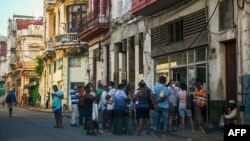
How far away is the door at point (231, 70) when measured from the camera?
1584 cm

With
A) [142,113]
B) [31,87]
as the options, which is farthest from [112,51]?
[31,87]

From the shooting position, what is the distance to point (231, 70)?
52.6 feet

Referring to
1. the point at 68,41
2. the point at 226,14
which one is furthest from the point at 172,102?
the point at 68,41

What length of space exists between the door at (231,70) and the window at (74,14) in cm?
2427

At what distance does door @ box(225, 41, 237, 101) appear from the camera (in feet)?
52.0

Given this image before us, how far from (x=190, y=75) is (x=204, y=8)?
2.81 m

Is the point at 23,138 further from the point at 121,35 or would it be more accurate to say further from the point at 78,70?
the point at 78,70

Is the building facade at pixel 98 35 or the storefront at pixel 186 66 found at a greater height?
the building facade at pixel 98 35

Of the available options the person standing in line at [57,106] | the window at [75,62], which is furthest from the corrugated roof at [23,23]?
the person standing in line at [57,106]

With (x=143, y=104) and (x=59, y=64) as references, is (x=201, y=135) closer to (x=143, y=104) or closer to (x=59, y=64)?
(x=143, y=104)

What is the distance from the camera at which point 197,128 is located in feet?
54.0

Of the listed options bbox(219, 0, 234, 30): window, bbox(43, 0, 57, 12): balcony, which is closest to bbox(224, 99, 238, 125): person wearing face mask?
bbox(219, 0, 234, 30): window

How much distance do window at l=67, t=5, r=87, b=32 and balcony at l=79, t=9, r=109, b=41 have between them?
549cm

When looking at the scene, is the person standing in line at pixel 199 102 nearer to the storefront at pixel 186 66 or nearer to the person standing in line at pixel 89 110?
the storefront at pixel 186 66
